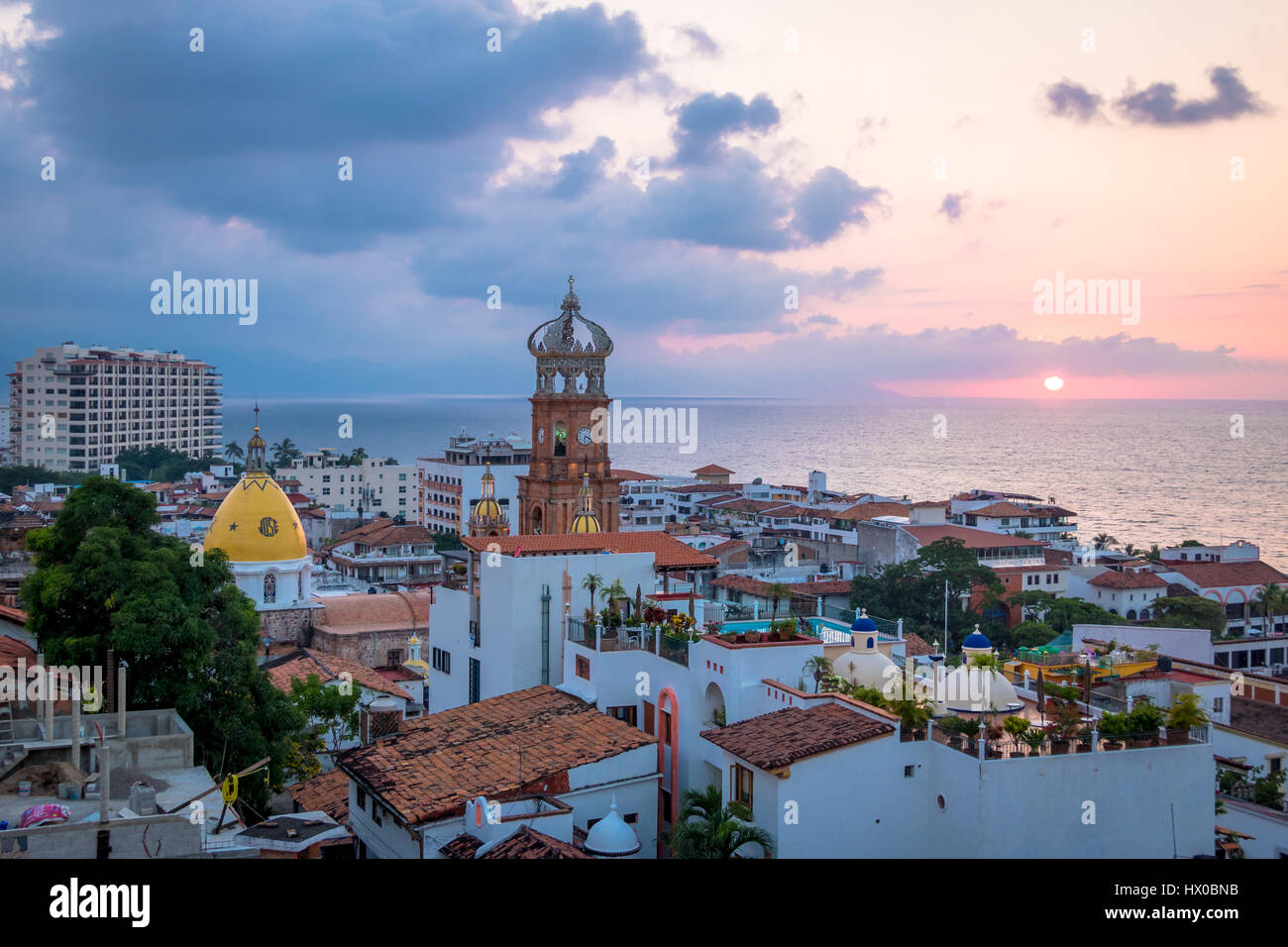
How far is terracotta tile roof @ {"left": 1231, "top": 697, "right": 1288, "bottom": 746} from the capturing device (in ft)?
68.6

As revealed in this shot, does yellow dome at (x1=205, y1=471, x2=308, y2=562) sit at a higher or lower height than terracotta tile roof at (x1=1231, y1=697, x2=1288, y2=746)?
higher

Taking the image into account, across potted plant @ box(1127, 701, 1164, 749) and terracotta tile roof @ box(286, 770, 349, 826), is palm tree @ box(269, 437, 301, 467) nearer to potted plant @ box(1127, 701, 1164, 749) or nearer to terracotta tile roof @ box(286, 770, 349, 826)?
terracotta tile roof @ box(286, 770, 349, 826)

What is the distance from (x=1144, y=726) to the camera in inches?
559

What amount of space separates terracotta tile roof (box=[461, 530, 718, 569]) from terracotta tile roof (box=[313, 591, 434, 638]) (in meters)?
17.2

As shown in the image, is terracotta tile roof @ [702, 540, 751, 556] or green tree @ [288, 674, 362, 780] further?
terracotta tile roof @ [702, 540, 751, 556]

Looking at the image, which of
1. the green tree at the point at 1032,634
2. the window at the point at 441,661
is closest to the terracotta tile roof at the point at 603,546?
the window at the point at 441,661

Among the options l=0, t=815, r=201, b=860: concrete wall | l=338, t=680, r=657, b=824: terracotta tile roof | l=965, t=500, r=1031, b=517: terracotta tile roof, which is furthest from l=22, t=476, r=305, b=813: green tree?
l=965, t=500, r=1031, b=517: terracotta tile roof

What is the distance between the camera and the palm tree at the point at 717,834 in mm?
13727

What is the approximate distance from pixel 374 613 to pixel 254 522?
5508 mm

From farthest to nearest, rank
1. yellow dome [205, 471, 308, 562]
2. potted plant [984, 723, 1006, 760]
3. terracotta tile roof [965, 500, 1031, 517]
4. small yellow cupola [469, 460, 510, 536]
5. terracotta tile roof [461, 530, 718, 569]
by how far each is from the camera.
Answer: terracotta tile roof [965, 500, 1031, 517] < small yellow cupola [469, 460, 510, 536] < yellow dome [205, 471, 308, 562] < terracotta tile roof [461, 530, 718, 569] < potted plant [984, 723, 1006, 760]

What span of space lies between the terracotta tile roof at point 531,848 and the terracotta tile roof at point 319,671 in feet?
54.7

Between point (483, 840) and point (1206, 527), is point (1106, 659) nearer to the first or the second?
point (483, 840)

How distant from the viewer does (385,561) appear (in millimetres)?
61594
